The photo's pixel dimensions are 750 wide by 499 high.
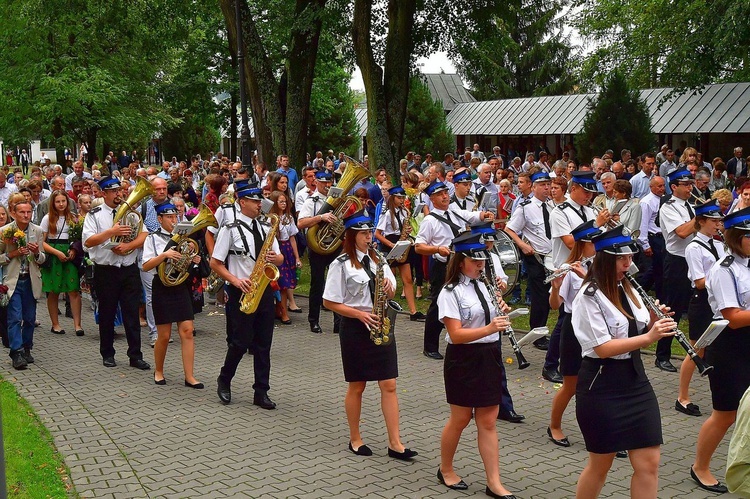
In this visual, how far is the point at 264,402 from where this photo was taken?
30.2 ft

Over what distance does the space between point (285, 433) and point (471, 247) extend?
2.95 meters

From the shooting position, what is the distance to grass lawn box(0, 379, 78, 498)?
6.87m

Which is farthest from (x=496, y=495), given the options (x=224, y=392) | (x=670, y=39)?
(x=670, y=39)

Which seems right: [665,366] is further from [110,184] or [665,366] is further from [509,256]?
[110,184]

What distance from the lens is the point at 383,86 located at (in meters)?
21.0

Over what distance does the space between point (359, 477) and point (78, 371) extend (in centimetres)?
503

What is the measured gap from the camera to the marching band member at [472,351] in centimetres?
650

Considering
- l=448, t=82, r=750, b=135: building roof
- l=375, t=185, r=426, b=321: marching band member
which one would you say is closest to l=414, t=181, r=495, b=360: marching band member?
l=375, t=185, r=426, b=321: marching band member

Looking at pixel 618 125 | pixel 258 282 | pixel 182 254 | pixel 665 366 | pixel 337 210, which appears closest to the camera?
pixel 258 282

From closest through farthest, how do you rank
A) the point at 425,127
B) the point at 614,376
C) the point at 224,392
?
the point at 614,376
the point at 224,392
the point at 425,127

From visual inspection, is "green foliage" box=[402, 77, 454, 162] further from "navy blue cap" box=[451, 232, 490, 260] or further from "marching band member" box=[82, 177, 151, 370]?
"navy blue cap" box=[451, 232, 490, 260]

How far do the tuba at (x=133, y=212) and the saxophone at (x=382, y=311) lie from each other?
3.75 metres

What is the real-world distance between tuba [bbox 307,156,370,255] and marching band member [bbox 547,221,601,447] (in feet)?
13.7

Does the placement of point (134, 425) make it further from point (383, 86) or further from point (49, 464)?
point (383, 86)
